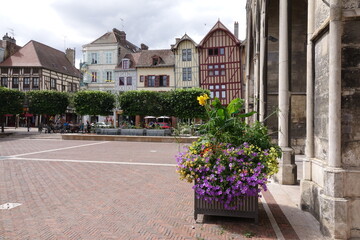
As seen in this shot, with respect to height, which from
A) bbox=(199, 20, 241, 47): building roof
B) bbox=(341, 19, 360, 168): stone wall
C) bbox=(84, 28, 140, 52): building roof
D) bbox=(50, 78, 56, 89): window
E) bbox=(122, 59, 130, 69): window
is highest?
bbox=(84, 28, 140, 52): building roof

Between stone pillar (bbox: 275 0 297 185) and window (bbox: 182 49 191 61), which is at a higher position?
window (bbox: 182 49 191 61)

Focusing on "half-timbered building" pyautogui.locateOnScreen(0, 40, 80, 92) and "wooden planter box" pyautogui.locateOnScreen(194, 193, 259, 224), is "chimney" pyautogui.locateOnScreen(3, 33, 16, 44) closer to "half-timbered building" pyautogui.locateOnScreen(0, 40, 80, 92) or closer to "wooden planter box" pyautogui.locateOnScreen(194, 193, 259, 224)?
"half-timbered building" pyautogui.locateOnScreen(0, 40, 80, 92)

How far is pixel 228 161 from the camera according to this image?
13.6ft

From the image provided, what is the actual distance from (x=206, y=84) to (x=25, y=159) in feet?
91.3

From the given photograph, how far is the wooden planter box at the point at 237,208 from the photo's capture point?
168 inches

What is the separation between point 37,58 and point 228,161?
48168 mm

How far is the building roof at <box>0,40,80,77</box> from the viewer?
44750 mm

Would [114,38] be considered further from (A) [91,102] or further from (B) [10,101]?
(B) [10,101]

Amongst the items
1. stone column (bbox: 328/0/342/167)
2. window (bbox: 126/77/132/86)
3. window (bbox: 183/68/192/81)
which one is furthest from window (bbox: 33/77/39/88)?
stone column (bbox: 328/0/342/167)

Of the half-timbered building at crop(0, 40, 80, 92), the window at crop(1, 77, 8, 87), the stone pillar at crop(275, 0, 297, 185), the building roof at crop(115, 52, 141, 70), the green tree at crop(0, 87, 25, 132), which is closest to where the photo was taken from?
the stone pillar at crop(275, 0, 297, 185)

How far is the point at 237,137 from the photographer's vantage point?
457cm

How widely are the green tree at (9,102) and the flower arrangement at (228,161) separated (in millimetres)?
28327

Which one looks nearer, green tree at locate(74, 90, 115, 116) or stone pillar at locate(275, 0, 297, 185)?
stone pillar at locate(275, 0, 297, 185)

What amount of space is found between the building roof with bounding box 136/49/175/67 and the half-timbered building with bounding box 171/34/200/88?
50.3 inches
